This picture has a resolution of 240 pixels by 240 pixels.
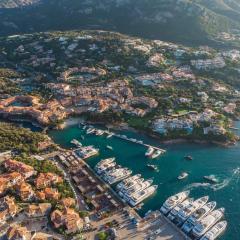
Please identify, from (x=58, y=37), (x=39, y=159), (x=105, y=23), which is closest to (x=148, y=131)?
(x=39, y=159)

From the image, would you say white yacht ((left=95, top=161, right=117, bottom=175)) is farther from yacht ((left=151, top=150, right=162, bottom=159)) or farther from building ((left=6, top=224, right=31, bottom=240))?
building ((left=6, top=224, right=31, bottom=240))

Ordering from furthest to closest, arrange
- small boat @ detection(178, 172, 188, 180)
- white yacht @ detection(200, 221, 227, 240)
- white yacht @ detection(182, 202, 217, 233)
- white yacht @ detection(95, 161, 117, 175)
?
white yacht @ detection(95, 161, 117, 175)
small boat @ detection(178, 172, 188, 180)
white yacht @ detection(182, 202, 217, 233)
white yacht @ detection(200, 221, 227, 240)

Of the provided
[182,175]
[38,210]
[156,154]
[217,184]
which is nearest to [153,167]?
[156,154]

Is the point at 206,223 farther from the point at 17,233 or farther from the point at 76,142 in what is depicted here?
the point at 76,142

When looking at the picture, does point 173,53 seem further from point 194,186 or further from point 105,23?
point 194,186

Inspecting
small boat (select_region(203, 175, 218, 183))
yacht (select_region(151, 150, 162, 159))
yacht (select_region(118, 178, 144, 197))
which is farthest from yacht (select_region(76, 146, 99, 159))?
small boat (select_region(203, 175, 218, 183))

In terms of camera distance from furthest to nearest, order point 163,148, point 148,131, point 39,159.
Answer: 1. point 148,131
2. point 163,148
3. point 39,159

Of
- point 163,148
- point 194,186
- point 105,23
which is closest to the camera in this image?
point 194,186
